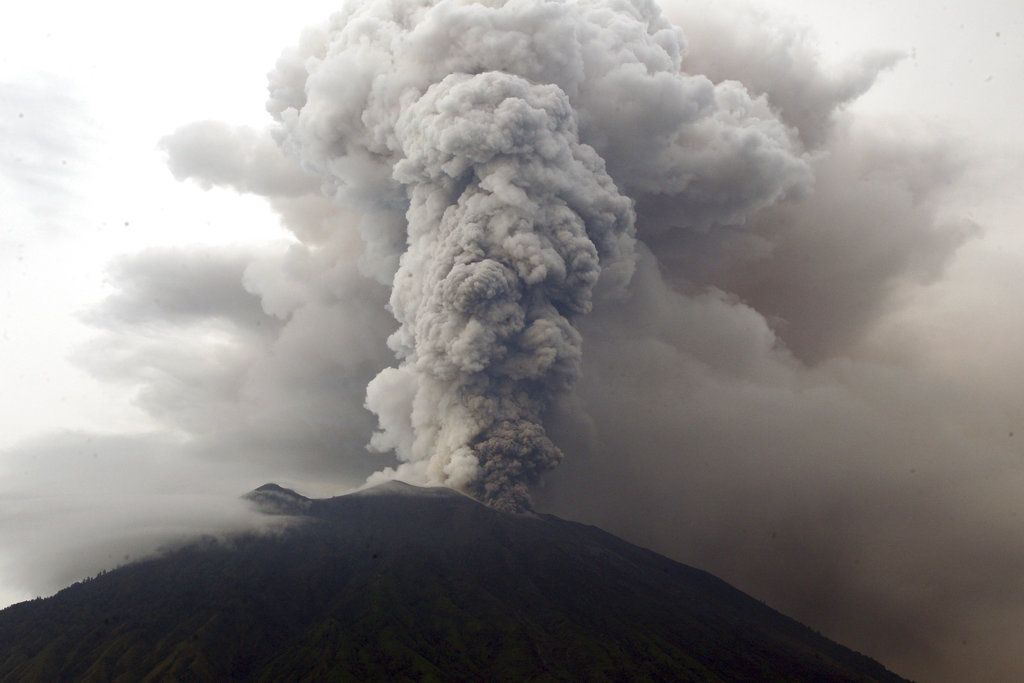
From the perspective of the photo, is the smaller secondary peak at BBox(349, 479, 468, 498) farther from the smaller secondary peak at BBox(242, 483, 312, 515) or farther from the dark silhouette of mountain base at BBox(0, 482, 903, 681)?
the smaller secondary peak at BBox(242, 483, 312, 515)

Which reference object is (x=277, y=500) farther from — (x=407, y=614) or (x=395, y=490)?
(x=407, y=614)

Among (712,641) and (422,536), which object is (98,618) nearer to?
(422,536)

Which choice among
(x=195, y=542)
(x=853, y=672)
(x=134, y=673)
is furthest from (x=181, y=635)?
(x=853, y=672)

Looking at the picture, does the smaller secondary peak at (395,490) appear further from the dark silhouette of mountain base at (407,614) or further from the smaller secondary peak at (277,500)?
the smaller secondary peak at (277,500)

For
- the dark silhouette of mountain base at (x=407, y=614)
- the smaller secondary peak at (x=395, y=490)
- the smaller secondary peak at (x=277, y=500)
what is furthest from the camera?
the smaller secondary peak at (x=277, y=500)

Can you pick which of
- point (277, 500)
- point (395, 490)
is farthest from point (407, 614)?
point (277, 500)

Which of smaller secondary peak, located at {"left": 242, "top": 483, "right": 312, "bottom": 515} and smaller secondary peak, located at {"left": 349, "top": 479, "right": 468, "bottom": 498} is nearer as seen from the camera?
smaller secondary peak, located at {"left": 349, "top": 479, "right": 468, "bottom": 498}

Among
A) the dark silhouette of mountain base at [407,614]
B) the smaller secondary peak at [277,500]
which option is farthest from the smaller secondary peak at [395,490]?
the smaller secondary peak at [277,500]

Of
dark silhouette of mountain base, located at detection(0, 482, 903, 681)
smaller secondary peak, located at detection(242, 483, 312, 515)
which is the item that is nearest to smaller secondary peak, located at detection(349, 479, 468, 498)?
dark silhouette of mountain base, located at detection(0, 482, 903, 681)
